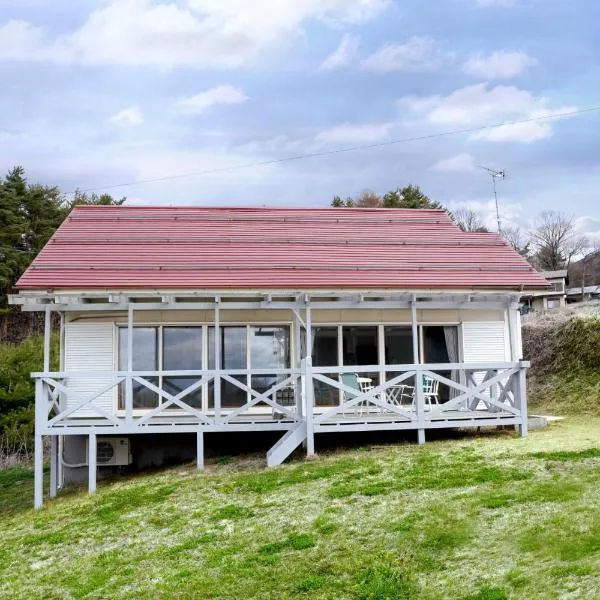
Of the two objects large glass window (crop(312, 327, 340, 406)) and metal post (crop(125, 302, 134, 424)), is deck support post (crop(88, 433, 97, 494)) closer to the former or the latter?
metal post (crop(125, 302, 134, 424))

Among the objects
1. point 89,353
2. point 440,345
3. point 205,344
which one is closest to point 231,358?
point 205,344

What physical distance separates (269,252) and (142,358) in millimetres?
3486

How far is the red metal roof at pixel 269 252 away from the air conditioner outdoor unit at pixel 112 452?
3.09 m

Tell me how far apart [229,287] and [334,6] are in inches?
359

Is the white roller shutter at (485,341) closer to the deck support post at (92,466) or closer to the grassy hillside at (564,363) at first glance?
the grassy hillside at (564,363)

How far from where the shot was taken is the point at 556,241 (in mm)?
61438

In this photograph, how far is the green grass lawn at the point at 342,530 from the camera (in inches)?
275

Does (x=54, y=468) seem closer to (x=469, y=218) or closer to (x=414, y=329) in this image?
(x=414, y=329)

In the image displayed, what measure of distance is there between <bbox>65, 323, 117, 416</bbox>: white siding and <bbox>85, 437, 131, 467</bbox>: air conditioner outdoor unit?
27.6 inches

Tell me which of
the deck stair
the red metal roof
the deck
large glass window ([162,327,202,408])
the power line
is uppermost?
the power line

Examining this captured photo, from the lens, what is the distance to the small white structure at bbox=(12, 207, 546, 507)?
13375 mm

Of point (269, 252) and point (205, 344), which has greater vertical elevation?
point (269, 252)

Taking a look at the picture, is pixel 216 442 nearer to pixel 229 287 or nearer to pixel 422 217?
pixel 229 287

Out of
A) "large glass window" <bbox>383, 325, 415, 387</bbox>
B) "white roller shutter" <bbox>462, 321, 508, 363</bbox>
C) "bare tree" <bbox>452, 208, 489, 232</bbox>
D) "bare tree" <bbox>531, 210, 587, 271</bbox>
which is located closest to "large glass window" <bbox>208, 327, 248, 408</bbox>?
"large glass window" <bbox>383, 325, 415, 387</bbox>
